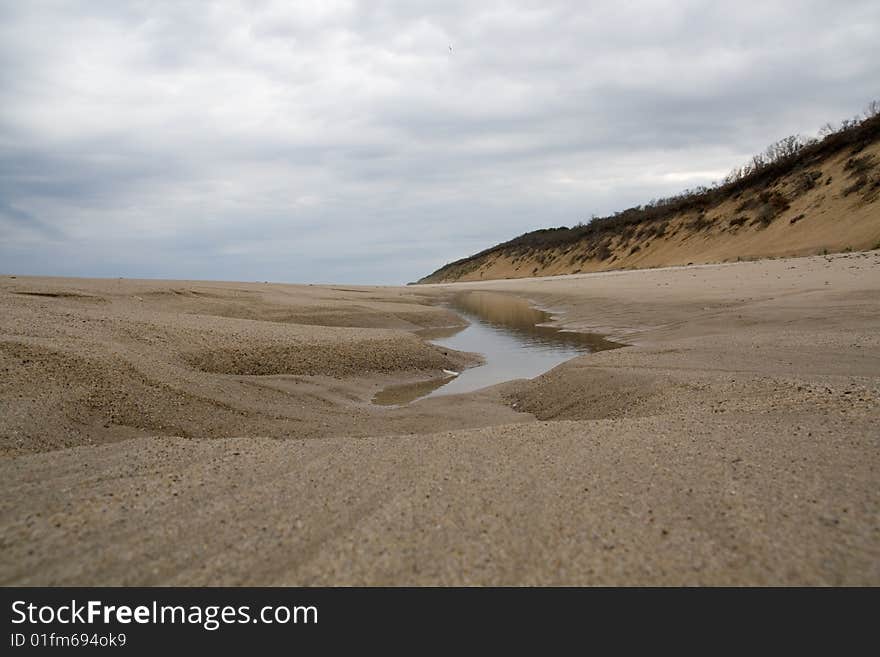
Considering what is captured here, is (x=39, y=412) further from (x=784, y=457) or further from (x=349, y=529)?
(x=784, y=457)

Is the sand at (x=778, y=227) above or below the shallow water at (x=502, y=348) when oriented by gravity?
above

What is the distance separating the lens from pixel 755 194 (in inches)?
982

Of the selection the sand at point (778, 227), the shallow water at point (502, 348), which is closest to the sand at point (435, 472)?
the shallow water at point (502, 348)

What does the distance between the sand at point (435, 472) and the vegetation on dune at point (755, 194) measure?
60.1 ft

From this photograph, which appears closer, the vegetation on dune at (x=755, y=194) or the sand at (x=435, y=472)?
the sand at (x=435, y=472)

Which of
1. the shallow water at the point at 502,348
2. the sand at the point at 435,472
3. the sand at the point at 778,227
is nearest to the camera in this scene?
the sand at the point at 435,472

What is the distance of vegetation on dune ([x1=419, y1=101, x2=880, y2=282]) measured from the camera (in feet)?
64.5

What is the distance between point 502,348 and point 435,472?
23.8ft

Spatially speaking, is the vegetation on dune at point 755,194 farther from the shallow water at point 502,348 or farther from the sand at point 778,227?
the shallow water at point 502,348

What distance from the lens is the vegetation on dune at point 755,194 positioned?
19.7 m

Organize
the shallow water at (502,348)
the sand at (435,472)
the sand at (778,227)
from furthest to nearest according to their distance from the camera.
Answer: the sand at (778,227) < the shallow water at (502,348) < the sand at (435,472)

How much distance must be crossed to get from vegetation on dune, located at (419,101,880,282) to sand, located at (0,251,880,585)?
60.1 feet

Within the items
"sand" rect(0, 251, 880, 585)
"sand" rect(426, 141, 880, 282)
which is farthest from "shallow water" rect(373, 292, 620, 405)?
"sand" rect(426, 141, 880, 282)
